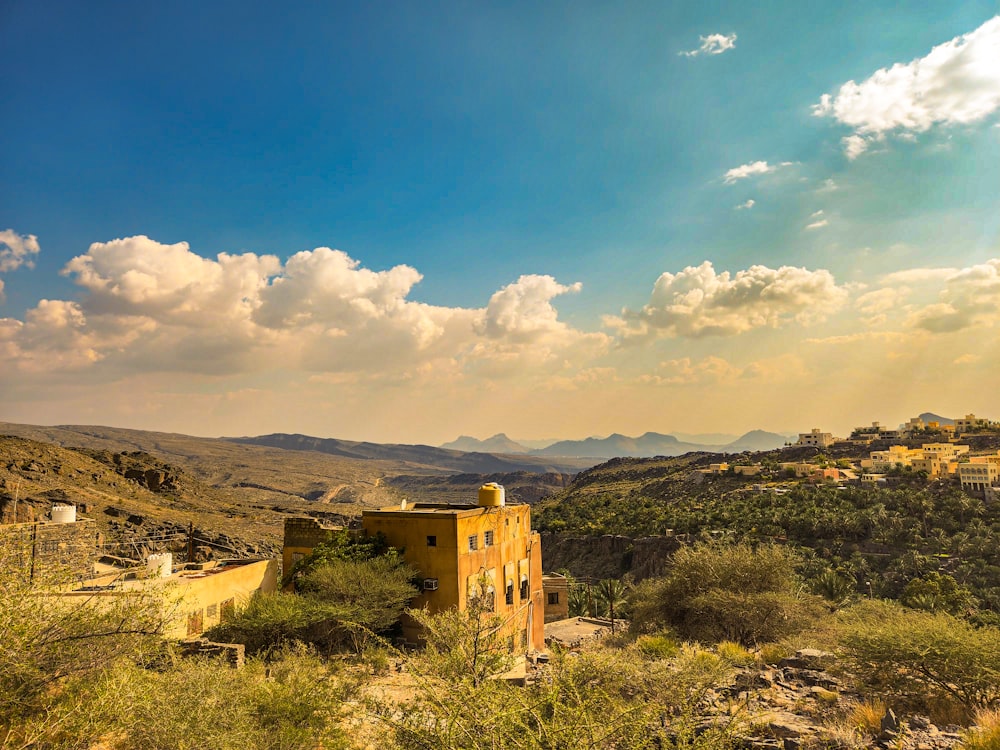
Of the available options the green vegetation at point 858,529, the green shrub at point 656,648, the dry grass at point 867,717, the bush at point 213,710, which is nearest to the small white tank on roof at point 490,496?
the green shrub at point 656,648

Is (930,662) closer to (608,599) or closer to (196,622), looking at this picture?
(196,622)

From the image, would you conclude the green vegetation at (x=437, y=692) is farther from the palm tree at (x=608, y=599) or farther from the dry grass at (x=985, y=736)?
the palm tree at (x=608, y=599)

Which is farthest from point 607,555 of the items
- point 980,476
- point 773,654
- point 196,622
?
point 196,622

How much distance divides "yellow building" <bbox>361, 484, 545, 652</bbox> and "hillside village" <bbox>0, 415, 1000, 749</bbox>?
10 centimetres

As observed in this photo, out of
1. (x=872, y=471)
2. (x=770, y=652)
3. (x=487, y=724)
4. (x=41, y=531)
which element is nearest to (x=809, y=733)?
(x=487, y=724)

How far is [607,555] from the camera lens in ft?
233

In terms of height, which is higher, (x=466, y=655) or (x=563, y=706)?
(x=563, y=706)

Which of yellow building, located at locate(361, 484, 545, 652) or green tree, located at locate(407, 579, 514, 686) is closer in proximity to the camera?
green tree, located at locate(407, 579, 514, 686)

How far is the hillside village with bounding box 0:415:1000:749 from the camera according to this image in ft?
33.4

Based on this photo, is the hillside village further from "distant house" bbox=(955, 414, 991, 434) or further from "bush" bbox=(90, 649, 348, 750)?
"distant house" bbox=(955, 414, 991, 434)

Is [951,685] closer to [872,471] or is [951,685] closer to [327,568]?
[327,568]

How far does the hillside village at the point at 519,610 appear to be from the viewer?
400 inches

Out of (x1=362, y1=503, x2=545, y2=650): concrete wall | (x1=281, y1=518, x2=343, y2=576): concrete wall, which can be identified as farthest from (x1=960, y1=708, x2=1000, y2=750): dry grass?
(x1=281, y1=518, x2=343, y2=576): concrete wall

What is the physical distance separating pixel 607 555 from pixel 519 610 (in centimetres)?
4908
